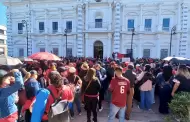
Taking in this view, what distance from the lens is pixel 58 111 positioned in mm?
3170

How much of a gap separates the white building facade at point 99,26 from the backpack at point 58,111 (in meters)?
25.6

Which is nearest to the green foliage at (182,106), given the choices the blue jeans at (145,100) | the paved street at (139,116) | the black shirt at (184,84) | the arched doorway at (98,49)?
the black shirt at (184,84)

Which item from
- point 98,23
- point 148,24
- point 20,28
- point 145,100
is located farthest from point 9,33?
point 145,100

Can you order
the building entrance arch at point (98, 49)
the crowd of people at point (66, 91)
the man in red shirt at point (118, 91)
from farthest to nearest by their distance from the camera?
the building entrance arch at point (98, 49) < the man in red shirt at point (118, 91) < the crowd of people at point (66, 91)

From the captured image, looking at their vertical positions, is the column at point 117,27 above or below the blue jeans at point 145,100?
above

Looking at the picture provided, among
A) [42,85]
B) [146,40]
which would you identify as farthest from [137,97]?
[146,40]

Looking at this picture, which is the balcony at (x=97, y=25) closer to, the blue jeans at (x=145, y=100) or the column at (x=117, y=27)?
the column at (x=117, y=27)

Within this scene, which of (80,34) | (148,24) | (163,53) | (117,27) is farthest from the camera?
(80,34)

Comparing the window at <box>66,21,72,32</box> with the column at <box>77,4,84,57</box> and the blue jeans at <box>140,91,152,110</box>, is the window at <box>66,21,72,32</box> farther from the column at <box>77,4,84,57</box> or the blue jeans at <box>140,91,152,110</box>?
the blue jeans at <box>140,91,152,110</box>

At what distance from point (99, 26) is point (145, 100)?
23.2 meters

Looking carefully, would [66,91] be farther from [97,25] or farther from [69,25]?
[69,25]

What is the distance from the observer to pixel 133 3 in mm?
28891

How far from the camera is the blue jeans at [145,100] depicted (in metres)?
7.45

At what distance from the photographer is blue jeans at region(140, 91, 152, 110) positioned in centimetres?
745
